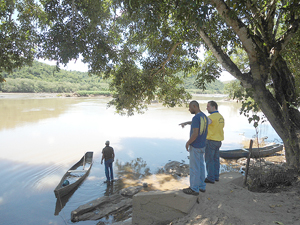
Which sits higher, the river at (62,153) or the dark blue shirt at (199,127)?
the dark blue shirt at (199,127)

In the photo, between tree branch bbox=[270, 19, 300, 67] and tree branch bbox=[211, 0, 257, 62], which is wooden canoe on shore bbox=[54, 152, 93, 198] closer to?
tree branch bbox=[211, 0, 257, 62]

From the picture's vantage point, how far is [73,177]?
8.48 metres

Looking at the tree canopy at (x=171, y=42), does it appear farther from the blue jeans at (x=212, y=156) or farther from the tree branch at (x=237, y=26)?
the blue jeans at (x=212, y=156)

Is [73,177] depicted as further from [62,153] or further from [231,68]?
[231,68]

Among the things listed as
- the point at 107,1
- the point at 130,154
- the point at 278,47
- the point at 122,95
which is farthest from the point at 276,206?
the point at 130,154

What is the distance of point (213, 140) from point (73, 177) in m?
6.40

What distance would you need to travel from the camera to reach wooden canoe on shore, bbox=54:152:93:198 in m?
7.04

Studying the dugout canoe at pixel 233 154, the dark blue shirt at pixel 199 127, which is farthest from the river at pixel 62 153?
the dark blue shirt at pixel 199 127

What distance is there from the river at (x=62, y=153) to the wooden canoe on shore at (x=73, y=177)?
12.5 inches

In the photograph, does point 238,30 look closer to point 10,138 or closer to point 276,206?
point 276,206

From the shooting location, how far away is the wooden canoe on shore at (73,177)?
704 centimetres

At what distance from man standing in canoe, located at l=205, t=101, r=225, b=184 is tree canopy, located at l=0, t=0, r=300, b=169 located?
5.69 feet

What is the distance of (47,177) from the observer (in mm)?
9430

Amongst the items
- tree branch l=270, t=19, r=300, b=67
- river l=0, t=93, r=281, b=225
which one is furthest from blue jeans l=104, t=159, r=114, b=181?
tree branch l=270, t=19, r=300, b=67
